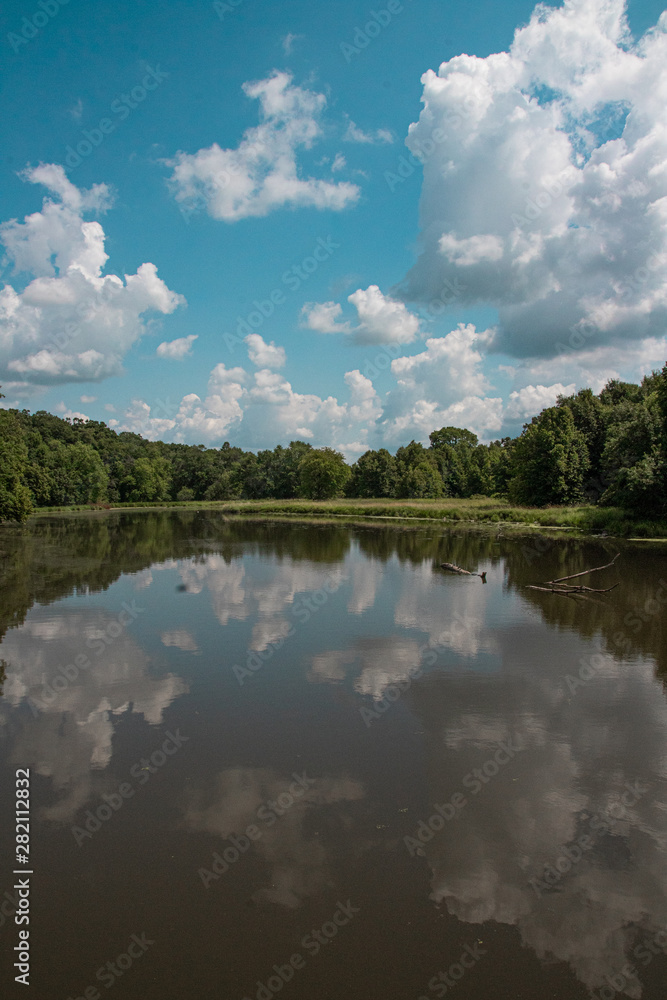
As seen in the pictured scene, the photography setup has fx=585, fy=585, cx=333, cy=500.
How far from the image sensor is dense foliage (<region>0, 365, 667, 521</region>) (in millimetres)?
39500

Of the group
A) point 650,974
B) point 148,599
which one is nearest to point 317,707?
point 650,974

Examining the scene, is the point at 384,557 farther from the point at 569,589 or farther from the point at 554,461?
the point at 554,461

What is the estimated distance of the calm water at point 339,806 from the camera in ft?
16.5

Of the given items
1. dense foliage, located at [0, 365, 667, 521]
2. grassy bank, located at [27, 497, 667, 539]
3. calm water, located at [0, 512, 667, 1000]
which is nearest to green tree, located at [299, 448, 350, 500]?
dense foliage, located at [0, 365, 667, 521]

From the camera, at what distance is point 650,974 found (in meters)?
4.92

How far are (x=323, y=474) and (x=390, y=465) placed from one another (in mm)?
14108

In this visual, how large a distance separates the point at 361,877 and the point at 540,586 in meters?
18.1

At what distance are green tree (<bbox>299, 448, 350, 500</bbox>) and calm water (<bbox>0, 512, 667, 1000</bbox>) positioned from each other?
258ft

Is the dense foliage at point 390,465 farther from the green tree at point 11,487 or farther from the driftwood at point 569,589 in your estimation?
the driftwood at point 569,589

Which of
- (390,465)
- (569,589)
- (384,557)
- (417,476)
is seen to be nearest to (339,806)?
(569,589)

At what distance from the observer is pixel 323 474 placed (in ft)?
311

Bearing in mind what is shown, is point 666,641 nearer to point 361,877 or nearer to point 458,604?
point 458,604

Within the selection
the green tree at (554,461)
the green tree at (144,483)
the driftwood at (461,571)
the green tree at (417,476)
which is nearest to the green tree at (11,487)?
the driftwood at (461,571)

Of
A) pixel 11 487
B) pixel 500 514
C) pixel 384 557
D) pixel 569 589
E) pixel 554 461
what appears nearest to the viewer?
pixel 569 589
